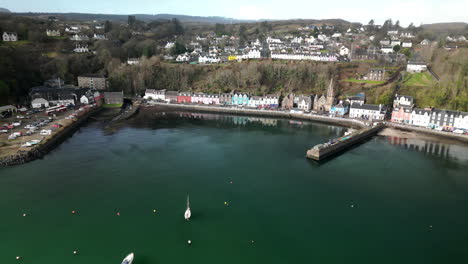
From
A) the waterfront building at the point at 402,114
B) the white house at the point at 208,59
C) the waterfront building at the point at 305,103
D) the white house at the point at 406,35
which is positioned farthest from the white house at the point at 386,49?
the white house at the point at 208,59

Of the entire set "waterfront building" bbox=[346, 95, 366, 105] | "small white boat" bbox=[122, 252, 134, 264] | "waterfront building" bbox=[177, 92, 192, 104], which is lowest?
"small white boat" bbox=[122, 252, 134, 264]

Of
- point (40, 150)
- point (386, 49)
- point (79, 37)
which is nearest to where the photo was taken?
point (40, 150)

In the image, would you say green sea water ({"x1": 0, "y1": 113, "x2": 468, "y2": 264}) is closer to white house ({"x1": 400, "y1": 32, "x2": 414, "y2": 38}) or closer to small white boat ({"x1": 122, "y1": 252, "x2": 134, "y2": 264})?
small white boat ({"x1": 122, "y1": 252, "x2": 134, "y2": 264})

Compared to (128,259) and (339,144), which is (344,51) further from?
(128,259)

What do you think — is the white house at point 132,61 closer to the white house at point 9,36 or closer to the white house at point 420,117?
the white house at point 9,36

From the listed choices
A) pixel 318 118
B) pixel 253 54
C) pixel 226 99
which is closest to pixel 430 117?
pixel 318 118

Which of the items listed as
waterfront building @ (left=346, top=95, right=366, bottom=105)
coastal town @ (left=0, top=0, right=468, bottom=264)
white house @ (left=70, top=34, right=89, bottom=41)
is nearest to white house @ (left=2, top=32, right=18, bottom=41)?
coastal town @ (left=0, top=0, right=468, bottom=264)
